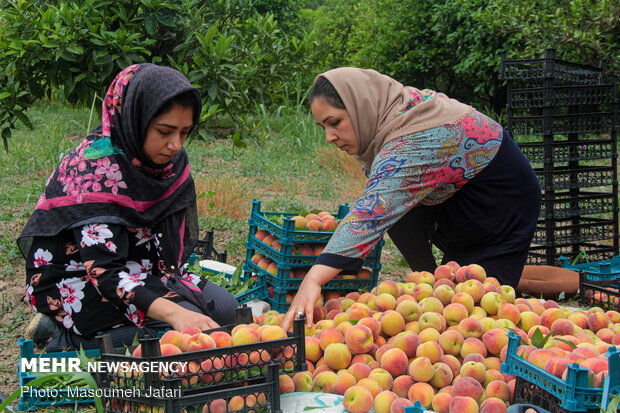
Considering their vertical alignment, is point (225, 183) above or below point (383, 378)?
above

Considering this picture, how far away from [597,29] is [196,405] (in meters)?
5.72

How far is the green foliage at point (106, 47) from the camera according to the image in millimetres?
3205

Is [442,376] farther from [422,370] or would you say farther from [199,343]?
[199,343]

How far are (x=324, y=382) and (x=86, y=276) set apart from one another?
3.78 ft

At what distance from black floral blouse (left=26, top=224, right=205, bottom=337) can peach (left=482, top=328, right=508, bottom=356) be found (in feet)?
4.03

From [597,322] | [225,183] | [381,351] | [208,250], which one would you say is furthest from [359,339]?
[225,183]

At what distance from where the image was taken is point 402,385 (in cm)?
181

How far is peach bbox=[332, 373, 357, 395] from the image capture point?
5.99ft

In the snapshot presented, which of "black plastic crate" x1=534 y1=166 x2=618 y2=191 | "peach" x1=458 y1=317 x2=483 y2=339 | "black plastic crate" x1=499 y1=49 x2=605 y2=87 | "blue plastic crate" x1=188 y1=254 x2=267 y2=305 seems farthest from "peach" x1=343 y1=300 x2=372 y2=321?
"black plastic crate" x1=499 y1=49 x2=605 y2=87

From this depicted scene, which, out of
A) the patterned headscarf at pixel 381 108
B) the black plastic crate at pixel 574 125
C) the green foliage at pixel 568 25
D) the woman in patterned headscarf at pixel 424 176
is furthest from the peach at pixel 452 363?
the green foliage at pixel 568 25

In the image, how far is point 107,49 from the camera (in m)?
3.27

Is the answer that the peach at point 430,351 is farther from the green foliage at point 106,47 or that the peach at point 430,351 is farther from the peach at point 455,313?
the green foliage at point 106,47

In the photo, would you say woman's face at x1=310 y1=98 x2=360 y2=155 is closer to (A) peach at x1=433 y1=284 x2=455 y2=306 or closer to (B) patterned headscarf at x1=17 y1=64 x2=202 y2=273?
(B) patterned headscarf at x1=17 y1=64 x2=202 y2=273

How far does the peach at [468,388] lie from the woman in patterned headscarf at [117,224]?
94 cm
